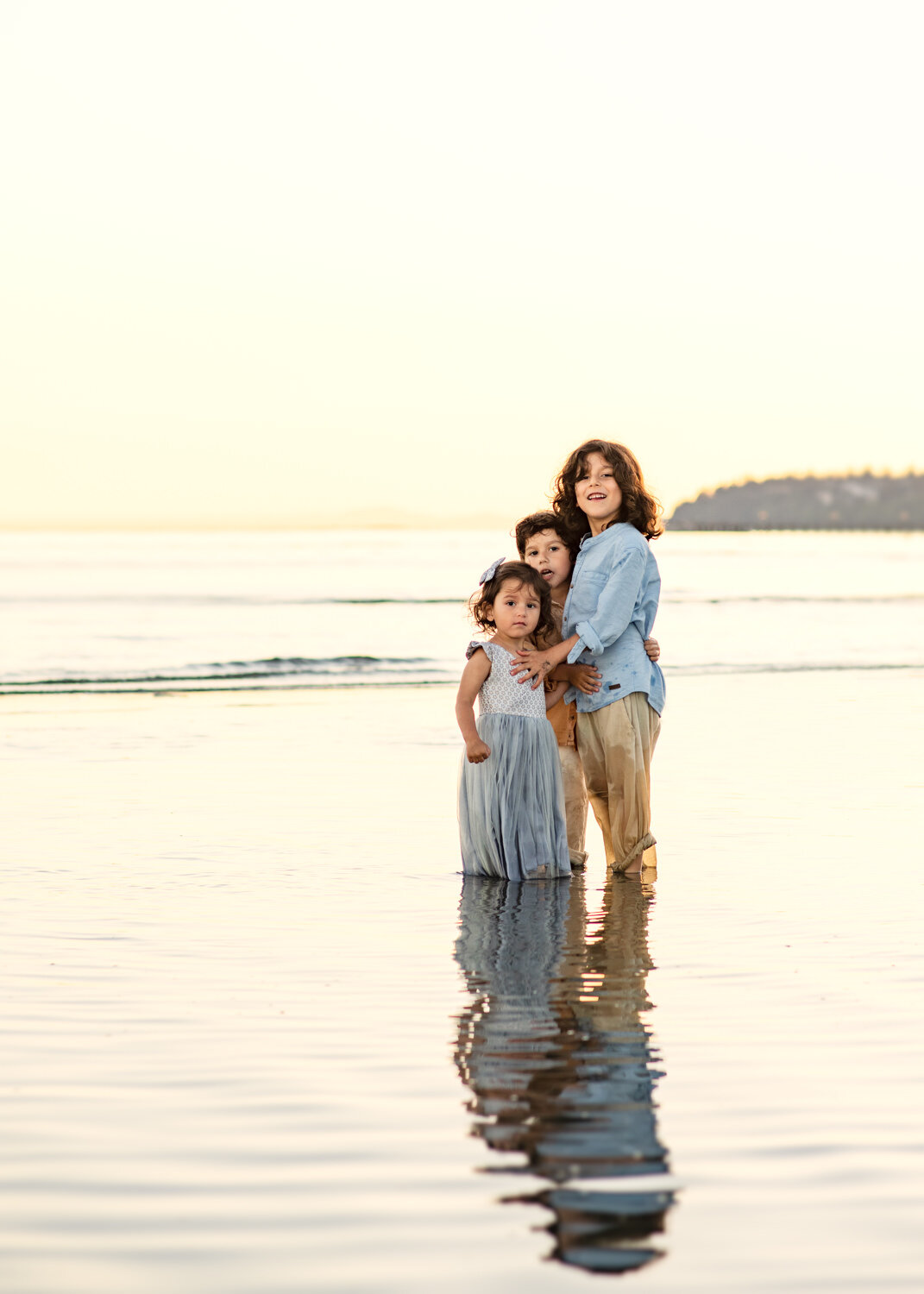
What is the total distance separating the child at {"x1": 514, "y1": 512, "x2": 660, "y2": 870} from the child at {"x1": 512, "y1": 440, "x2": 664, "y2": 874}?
6.3 inches

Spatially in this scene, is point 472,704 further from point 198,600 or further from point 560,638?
point 198,600

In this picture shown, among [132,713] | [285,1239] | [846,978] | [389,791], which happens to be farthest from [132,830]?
[132,713]

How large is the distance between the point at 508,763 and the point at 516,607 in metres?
0.67

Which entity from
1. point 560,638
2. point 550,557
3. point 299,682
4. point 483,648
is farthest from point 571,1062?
point 299,682

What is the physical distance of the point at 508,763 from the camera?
6617mm

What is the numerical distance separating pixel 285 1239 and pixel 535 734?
155 inches

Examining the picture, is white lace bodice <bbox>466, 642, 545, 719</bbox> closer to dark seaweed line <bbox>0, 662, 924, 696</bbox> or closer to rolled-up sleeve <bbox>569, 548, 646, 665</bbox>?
rolled-up sleeve <bbox>569, 548, 646, 665</bbox>

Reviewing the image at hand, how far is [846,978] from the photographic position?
481 cm

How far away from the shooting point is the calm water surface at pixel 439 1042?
113 inches

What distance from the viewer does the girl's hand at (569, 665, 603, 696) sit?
6680 mm

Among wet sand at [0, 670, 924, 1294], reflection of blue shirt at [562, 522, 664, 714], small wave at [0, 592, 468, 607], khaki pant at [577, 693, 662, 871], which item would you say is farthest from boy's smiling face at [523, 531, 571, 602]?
small wave at [0, 592, 468, 607]

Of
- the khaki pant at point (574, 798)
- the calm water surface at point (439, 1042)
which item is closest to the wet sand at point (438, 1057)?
the calm water surface at point (439, 1042)

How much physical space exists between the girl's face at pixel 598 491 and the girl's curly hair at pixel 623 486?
2cm

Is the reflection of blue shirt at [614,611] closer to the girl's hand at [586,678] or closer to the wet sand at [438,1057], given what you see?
the girl's hand at [586,678]
